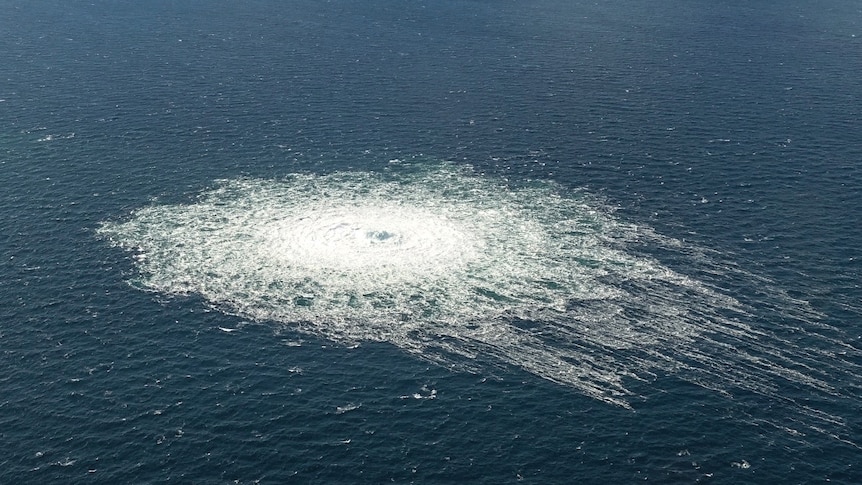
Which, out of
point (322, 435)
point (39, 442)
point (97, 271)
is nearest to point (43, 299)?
point (97, 271)

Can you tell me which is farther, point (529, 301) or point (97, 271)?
point (97, 271)

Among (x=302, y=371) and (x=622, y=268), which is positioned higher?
(x=622, y=268)

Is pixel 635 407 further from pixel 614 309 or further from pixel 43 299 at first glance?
pixel 43 299

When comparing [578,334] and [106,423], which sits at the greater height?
[578,334]

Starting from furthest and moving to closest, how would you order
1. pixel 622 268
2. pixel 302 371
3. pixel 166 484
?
1. pixel 622 268
2. pixel 302 371
3. pixel 166 484

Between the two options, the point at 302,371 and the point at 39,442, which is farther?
the point at 302,371

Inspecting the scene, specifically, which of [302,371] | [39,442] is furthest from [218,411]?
[39,442]

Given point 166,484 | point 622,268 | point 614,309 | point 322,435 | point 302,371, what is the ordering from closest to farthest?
point 166,484 → point 322,435 → point 302,371 → point 614,309 → point 622,268

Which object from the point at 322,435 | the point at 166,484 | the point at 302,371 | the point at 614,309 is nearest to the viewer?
the point at 166,484

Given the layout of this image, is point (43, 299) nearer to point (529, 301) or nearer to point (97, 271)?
point (97, 271)
